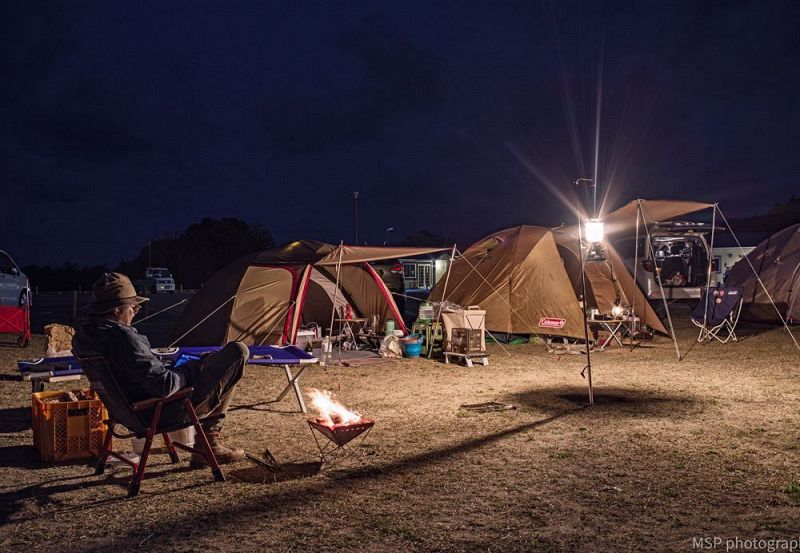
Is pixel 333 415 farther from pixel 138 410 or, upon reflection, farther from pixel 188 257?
pixel 188 257

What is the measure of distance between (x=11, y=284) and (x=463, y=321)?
35.5ft

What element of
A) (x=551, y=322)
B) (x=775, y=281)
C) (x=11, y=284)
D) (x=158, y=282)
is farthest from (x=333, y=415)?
(x=158, y=282)

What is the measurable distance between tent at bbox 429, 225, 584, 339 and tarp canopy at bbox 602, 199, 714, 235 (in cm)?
185

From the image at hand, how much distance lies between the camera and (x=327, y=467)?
4633 mm

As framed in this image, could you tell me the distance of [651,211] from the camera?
10.3 m

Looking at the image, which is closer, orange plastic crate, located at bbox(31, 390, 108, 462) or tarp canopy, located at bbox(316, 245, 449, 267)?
orange plastic crate, located at bbox(31, 390, 108, 462)

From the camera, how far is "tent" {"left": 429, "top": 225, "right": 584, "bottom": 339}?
39.8ft

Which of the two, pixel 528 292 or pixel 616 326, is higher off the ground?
pixel 528 292

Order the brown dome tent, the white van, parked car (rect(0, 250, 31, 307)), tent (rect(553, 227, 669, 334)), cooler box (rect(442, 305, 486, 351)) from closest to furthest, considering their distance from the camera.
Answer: cooler box (rect(442, 305, 486, 351)) → the brown dome tent → tent (rect(553, 227, 669, 334)) → parked car (rect(0, 250, 31, 307)) → the white van

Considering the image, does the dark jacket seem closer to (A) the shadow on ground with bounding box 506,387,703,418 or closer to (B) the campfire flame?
(B) the campfire flame

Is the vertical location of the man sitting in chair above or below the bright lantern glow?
below

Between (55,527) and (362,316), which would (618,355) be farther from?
(55,527)

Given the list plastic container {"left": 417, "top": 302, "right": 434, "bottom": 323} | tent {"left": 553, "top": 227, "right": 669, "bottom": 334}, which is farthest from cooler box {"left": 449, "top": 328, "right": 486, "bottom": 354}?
tent {"left": 553, "top": 227, "right": 669, "bottom": 334}

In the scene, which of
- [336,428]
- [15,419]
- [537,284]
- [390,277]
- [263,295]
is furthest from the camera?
[390,277]
